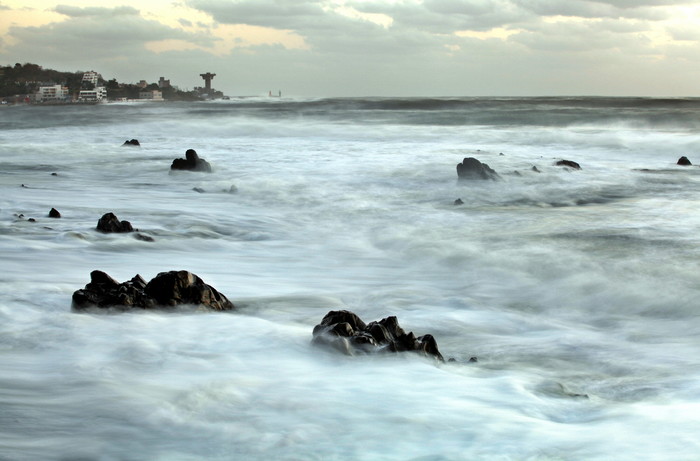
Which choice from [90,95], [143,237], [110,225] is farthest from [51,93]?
[143,237]

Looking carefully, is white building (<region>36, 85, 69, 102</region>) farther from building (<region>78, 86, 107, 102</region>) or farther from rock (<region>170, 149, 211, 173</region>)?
rock (<region>170, 149, 211, 173</region>)

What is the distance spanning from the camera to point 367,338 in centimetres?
520

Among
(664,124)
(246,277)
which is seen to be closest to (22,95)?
(664,124)

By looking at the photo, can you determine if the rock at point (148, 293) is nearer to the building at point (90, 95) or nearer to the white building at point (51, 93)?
the white building at point (51, 93)

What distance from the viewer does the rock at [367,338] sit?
516 cm

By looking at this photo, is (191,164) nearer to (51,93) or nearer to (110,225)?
(110,225)

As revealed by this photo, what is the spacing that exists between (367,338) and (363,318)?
1630 millimetres

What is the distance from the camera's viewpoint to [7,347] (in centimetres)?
512

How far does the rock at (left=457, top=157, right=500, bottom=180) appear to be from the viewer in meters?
17.5

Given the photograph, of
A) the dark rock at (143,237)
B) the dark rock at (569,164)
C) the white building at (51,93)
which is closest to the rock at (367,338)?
the dark rock at (143,237)

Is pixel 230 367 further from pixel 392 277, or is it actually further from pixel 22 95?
pixel 22 95

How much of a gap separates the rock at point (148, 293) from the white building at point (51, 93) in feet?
534

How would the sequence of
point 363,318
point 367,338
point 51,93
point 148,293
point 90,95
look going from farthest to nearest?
point 90,95
point 51,93
point 363,318
point 148,293
point 367,338

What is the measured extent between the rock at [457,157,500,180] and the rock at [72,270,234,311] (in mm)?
12051
